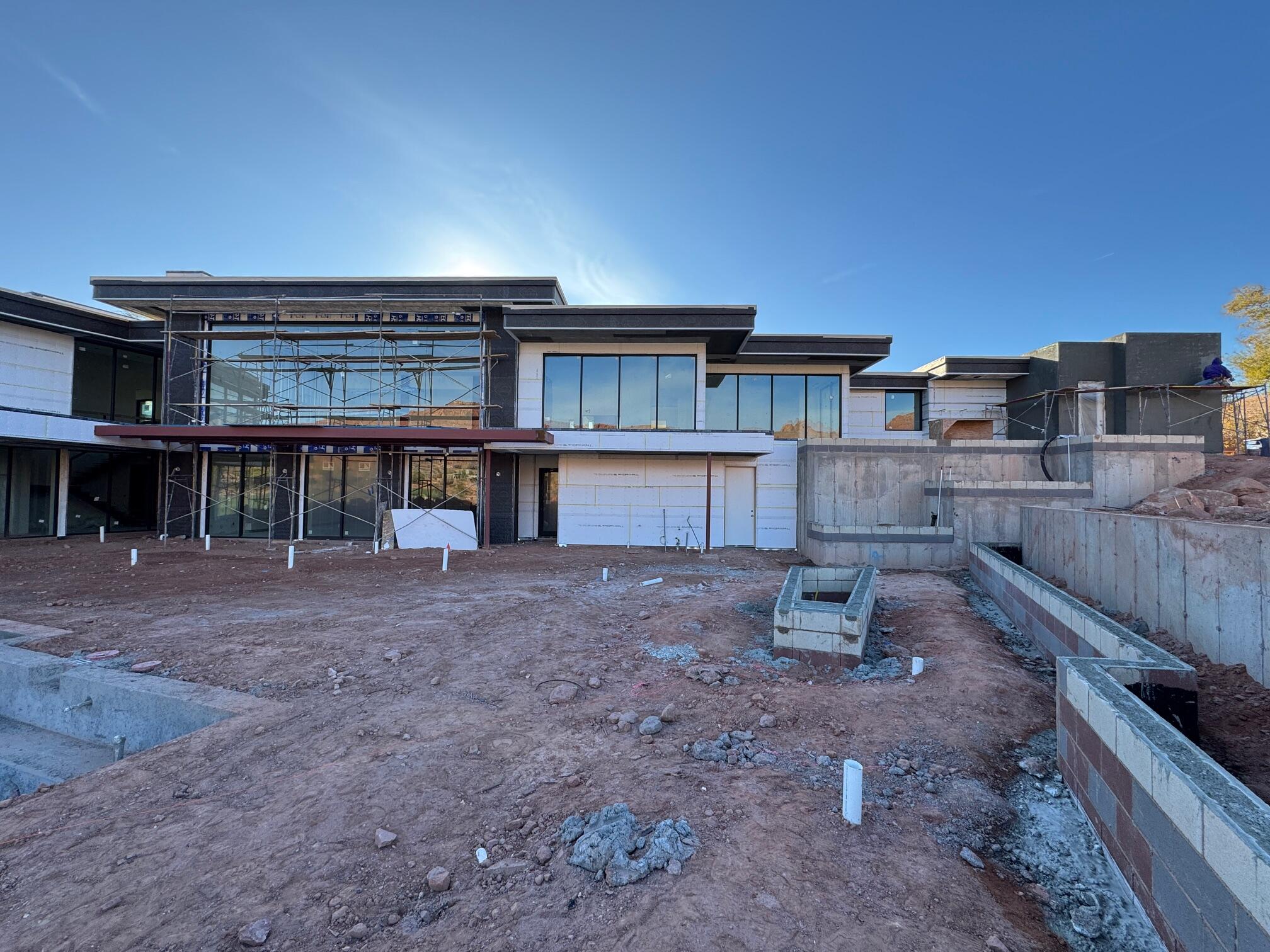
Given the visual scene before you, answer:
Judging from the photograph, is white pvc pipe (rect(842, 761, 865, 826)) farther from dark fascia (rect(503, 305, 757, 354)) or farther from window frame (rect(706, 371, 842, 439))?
window frame (rect(706, 371, 842, 439))

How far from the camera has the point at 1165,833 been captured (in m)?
2.74

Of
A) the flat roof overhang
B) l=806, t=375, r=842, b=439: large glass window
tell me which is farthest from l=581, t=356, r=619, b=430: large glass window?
l=806, t=375, r=842, b=439: large glass window

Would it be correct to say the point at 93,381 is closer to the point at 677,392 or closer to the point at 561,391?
the point at 561,391

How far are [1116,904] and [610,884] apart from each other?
2.75 metres

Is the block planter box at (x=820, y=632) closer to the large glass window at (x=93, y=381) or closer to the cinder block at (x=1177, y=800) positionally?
the cinder block at (x=1177, y=800)

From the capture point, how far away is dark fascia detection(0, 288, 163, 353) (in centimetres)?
1733

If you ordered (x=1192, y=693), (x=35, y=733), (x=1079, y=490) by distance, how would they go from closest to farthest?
(x=1192, y=693) → (x=35, y=733) → (x=1079, y=490)

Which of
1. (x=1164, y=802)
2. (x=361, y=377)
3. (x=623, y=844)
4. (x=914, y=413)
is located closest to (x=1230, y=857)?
(x=1164, y=802)

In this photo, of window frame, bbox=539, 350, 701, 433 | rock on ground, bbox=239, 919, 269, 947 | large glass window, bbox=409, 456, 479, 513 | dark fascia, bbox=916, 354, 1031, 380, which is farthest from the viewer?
dark fascia, bbox=916, 354, 1031, 380

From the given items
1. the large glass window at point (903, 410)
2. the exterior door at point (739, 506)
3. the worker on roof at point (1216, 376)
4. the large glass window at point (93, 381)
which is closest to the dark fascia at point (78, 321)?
the large glass window at point (93, 381)

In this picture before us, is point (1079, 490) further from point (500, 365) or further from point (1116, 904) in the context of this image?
point (500, 365)

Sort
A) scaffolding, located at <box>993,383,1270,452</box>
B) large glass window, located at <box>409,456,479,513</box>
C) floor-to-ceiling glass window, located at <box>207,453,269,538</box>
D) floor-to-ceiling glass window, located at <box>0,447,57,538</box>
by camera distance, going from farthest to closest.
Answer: floor-to-ceiling glass window, located at <box>207,453,269,538</box>, scaffolding, located at <box>993,383,1270,452</box>, large glass window, located at <box>409,456,479,513</box>, floor-to-ceiling glass window, located at <box>0,447,57,538</box>

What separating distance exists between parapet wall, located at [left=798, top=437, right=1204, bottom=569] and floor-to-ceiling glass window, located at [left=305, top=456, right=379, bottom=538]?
48.0ft

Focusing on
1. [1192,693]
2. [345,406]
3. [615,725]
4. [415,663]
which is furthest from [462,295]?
[1192,693]
